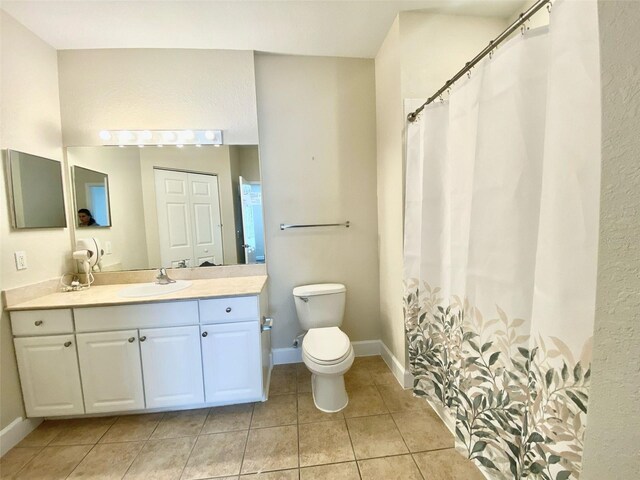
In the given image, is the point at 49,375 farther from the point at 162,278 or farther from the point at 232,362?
the point at 232,362

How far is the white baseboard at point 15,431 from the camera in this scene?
55.7 inches

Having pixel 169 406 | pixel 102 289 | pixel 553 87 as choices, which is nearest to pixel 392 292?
pixel 553 87

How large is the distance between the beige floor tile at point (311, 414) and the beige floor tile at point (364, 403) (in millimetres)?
89

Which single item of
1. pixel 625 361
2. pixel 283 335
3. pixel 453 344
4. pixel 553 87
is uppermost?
pixel 553 87

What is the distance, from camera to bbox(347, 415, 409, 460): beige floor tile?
1357 mm

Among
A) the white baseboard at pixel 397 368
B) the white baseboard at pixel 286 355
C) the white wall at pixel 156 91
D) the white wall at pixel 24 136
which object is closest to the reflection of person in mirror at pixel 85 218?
the white wall at pixel 24 136

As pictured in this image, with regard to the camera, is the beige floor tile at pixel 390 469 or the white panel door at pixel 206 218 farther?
the white panel door at pixel 206 218

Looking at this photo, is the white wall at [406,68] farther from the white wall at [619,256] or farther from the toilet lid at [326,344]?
the white wall at [619,256]

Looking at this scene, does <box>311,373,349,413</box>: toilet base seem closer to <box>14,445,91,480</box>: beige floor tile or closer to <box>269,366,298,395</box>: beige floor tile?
<box>269,366,298,395</box>: beige floor tile

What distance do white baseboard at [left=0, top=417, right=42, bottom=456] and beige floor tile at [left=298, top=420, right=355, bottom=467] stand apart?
5.42 feet

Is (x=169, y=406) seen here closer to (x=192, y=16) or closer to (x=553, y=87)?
(x=553, y=87)

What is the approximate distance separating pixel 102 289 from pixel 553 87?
2.60 m

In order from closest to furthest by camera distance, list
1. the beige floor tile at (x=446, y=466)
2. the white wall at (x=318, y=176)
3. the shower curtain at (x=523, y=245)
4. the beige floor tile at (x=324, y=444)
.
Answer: the shower curtain at (x=523, y=245)
the beige floor tile at (x=446, y=466)
the beige floor tile at (x=324, y=444)
the white wall at (x=318, y=176)

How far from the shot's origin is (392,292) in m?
1.98
